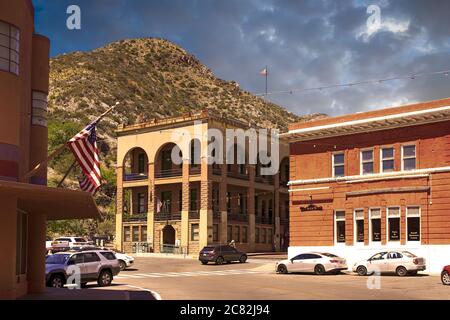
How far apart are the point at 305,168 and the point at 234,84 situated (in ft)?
392

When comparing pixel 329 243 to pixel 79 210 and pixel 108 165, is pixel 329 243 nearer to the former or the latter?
pixel 79 210

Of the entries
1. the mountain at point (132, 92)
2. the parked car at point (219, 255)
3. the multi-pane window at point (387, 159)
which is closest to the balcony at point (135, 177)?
the parked car at point (219, 255)

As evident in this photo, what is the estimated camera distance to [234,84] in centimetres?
16750

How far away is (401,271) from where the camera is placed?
3916 cm

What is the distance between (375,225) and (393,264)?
5906mm

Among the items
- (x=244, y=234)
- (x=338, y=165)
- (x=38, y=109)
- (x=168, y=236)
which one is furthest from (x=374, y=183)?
(x=168, y=236)

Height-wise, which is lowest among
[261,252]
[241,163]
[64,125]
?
[261,252]

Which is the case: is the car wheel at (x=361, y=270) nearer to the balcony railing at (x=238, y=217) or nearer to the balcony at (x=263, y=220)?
the balcony railing at (x=238, y=217)

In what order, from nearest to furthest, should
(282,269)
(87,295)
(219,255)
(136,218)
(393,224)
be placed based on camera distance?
1. (87,295)
2. (282,269)
3. (393,224)
4. (219,255)
5. (136,218)

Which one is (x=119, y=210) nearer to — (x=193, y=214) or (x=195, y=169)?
(x=193, y=214)

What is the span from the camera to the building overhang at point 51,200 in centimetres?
1788

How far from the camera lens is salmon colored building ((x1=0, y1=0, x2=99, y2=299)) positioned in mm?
19438

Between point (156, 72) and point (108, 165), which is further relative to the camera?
point (156, 72)
